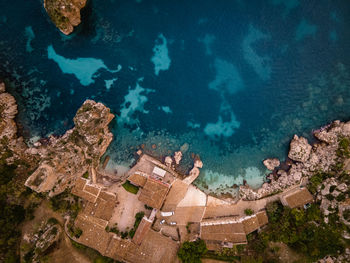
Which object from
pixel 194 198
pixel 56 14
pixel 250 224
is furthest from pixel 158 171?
pixel 56 14

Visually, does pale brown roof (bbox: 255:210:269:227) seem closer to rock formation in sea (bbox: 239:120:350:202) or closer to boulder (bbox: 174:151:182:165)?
rock formation in sea (bbox: 239:120:350:202)

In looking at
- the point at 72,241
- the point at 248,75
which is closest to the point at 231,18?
the point at 248,75

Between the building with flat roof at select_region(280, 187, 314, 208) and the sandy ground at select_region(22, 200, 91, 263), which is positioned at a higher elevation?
the building with flat roof at select_region(280, 187, 314, 208)

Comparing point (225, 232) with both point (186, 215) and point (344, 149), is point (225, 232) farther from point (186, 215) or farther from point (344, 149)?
point (344, 149)

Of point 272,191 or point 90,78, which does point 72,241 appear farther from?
point 272,191

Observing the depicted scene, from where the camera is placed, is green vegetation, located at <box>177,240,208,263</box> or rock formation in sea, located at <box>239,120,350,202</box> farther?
rock formation in sea, located at <box>239,120,350,202</box>

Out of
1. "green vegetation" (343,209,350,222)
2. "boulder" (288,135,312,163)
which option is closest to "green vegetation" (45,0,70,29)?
"boulder" (288,135,312,163)

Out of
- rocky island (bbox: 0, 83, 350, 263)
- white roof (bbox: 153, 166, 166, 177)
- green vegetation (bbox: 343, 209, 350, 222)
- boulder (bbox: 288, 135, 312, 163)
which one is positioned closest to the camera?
green vegetation (bbox: 343, 209, 350, 222)
